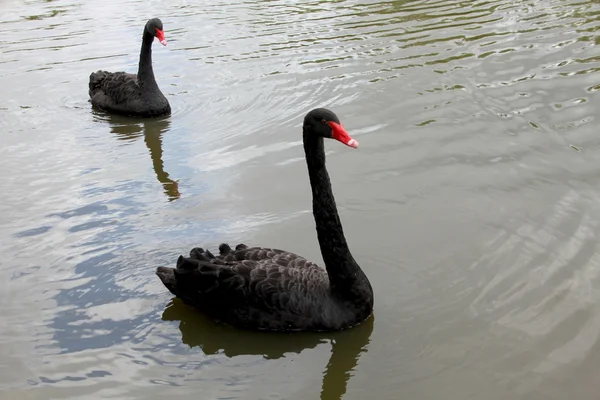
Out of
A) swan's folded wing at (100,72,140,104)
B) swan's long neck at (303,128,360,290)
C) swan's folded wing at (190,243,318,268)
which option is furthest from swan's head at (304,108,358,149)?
swan's folded wing at (100,72,140,104)

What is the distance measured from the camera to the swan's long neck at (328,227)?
4.50 m

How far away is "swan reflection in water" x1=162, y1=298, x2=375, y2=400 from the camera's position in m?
4.32

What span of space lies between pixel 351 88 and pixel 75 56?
477cm

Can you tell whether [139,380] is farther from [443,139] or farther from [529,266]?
[443,139]

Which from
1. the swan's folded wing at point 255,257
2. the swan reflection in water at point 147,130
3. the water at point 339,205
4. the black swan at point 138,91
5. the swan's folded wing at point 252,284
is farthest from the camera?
the black swan at point 138,91

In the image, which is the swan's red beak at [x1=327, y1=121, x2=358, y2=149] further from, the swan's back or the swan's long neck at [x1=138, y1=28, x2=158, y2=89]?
the swan's long neck at [x1=138, y1=28, x2=158, y2=89]

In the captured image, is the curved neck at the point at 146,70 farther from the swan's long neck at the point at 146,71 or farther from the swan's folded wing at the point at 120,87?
the swan's folded wing at the point at 120,87

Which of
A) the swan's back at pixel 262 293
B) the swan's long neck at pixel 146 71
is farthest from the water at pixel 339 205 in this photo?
the swan's long neck at pixel 146 71

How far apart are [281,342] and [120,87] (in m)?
5.27

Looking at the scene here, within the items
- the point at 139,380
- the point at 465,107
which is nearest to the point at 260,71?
the point at 465,107

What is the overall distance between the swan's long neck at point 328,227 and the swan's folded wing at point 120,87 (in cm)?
474

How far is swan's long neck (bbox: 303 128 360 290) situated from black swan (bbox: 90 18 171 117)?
14.6 feet

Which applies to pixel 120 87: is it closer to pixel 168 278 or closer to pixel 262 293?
pixel 168 278

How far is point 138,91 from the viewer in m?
8.73
